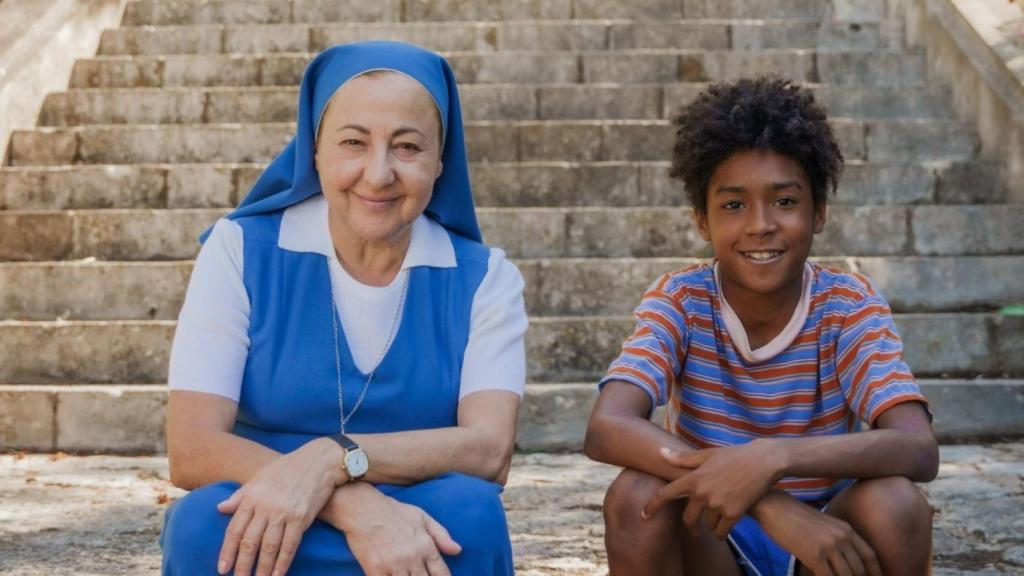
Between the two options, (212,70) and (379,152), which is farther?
(212,70)

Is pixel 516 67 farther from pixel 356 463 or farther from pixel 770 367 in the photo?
pixel 356 463

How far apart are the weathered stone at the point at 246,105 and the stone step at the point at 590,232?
125cm

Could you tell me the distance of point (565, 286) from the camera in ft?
17.5

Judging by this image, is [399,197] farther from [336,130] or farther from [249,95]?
[249,95]

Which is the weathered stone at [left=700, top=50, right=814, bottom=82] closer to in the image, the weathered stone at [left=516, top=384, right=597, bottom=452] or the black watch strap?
the weathered stone at [left=516, top=384, right=597, bottom=452]

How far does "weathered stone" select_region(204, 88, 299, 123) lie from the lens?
6.81 metres

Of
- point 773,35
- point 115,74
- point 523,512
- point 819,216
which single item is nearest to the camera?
point 819,216

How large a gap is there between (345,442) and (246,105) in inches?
189

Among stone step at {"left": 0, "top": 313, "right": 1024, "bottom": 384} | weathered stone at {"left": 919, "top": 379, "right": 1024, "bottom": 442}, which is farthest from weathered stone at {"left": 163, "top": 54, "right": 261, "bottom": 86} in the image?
weathered stone at {"left": 919, "top": 379, "right": 1024, "bottom": 442}

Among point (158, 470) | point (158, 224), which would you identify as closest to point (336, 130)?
point (158, 470)

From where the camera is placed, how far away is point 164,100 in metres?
6.82

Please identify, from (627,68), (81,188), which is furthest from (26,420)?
(627,68)

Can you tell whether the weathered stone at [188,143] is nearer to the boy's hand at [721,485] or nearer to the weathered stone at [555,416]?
the weathered stone at [555,416]

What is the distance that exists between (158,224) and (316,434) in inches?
134
